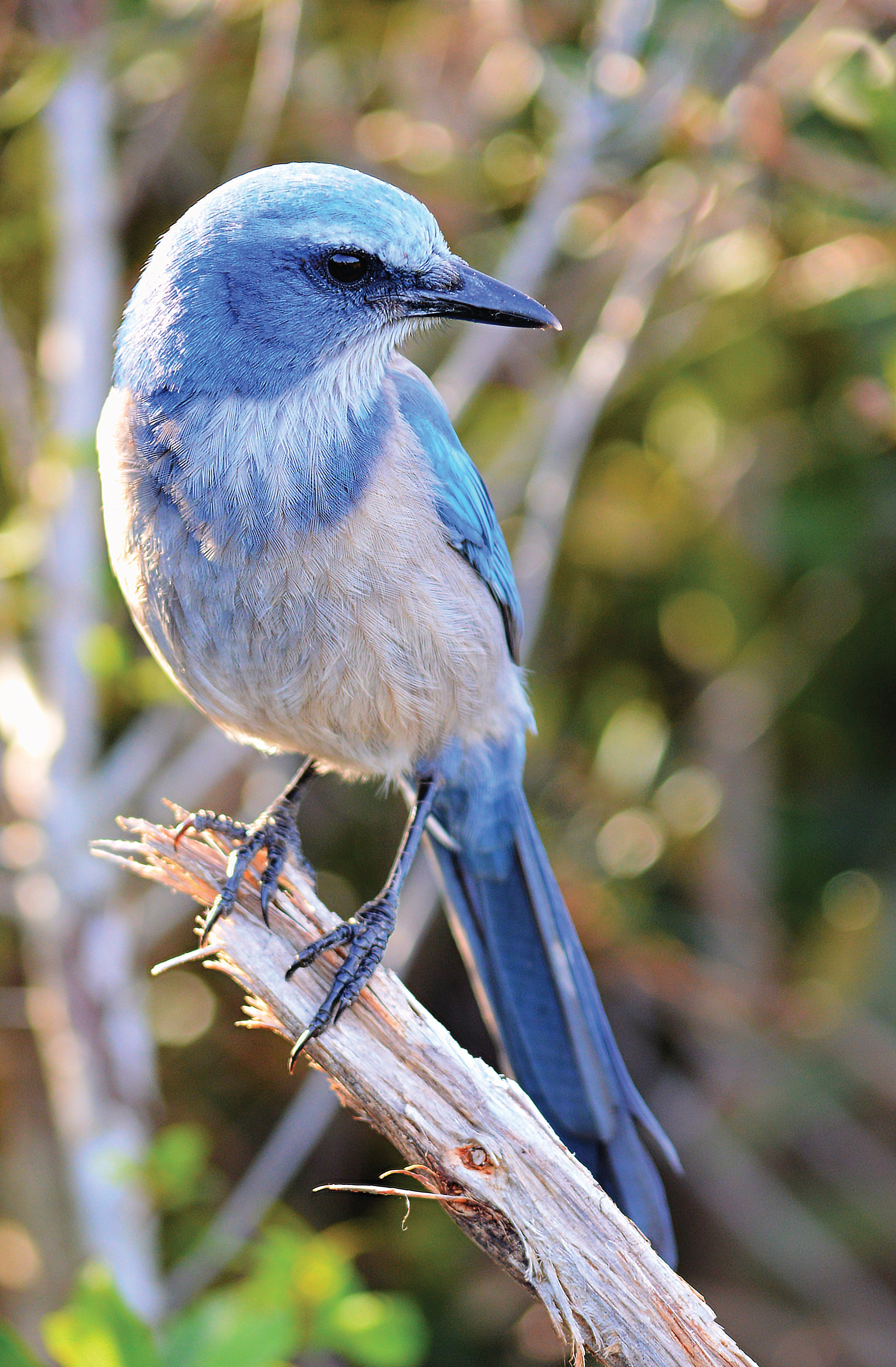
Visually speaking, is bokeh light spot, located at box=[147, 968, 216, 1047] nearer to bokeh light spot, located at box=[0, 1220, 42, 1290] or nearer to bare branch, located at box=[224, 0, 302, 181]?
bokeh light spot, located at box=[0, 1220, 42, 1290]

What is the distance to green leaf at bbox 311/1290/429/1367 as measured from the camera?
8.37 feet

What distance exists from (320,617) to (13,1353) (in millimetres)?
1424

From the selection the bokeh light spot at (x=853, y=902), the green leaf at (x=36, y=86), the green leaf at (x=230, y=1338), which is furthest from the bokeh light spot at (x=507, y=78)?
the green leaf at (x=230, y=1338)

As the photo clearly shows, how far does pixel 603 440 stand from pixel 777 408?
2.12 ft

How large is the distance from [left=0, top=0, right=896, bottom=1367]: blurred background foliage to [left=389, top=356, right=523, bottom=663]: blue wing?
815 mm

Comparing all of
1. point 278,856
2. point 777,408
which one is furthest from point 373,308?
point 777,408

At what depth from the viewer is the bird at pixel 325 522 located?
7.70ft

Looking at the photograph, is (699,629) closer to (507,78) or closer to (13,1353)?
(507,78)

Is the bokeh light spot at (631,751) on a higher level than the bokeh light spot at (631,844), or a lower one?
higher

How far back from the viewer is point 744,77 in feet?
12.6

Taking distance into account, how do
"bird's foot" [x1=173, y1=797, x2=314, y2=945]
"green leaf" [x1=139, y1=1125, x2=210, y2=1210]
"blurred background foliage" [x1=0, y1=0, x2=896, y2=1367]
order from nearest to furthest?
"bird's foot" [x1=173, y1=797, x2=314, y2=945] → "green leaf" [x1=139, y1=1125, x2=210, y2=1210] → "blurred background foliage" [x1=0, y1=0, x2=896, y2=1367]

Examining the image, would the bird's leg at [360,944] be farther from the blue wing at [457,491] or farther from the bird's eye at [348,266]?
the bird's eye at [348,266]

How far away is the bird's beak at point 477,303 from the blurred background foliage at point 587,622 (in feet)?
3.29

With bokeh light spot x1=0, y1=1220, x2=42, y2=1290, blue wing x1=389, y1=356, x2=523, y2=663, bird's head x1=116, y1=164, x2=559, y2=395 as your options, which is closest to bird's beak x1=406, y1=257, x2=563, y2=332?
bird's head x1=116, y1=164, x2=559, y2=395
